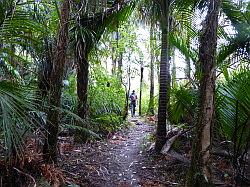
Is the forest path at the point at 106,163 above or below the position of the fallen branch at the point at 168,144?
below

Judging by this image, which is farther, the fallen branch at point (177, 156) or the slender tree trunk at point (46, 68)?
the fallen branch at point (177, 156)

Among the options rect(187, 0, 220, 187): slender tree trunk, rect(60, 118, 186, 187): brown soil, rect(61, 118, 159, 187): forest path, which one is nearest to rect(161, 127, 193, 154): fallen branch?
rect(60, 118, 186, 187): brown soil

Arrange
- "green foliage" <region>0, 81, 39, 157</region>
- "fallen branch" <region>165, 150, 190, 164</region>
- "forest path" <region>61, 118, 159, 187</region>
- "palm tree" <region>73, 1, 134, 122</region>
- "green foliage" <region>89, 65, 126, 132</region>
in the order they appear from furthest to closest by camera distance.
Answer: "green foliage" <region>89, 65, 126, 132</region>
"palm tree" <region>73, 1, 134, 122</region>
"fallen branch" <region>165, 150, 190, 164</region>
"forest path" <region>61, 118, 159, 187</region>
"green foliage" <region>0, 81, 39, 157</region>

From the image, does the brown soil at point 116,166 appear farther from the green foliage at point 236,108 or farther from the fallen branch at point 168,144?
the green foliage at point 236,108

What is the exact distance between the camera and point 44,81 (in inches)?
192

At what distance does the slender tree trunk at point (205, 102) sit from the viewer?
13.0 ft

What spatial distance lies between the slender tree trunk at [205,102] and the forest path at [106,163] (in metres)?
1.43

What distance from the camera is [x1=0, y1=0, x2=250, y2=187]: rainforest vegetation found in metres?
3.96

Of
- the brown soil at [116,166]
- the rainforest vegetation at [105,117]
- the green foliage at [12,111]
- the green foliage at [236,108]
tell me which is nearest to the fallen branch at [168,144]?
the rainforest vegetation at [105,117]

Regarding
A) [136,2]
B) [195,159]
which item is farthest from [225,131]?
[136,2]

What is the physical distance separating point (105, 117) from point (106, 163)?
10.1ft

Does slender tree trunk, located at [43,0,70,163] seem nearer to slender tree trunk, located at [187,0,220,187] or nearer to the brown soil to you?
the brown soil

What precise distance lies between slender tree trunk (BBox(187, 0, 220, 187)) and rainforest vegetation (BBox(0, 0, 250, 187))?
0.01 meters

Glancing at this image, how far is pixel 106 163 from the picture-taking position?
6188mm
